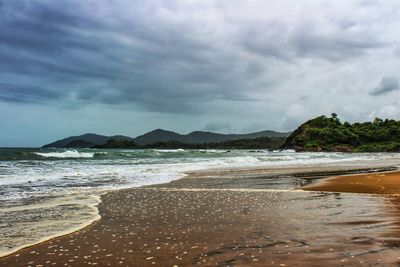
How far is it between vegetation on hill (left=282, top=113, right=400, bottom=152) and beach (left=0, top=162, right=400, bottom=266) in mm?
100175

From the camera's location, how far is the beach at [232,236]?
6.41 meters

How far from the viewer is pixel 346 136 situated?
114 m

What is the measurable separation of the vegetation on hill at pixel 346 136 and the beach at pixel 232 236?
10018 centimetres

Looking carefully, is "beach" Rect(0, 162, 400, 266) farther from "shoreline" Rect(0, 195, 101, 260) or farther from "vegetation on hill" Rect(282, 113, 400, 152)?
"vegetation on hill" Rect(282, 113, 400, 152)

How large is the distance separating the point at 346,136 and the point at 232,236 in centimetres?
11346

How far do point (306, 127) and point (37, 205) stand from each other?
403 ft

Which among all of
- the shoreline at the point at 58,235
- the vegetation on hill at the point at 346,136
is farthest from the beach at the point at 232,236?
the vegetation on hill at the point at 346,136

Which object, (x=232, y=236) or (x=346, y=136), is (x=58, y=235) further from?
(x=346, y=136)

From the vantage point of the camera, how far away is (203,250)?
22.8 ft

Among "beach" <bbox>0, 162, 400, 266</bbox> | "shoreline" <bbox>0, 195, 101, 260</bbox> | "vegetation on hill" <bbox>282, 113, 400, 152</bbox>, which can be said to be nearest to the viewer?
"beach" <bbox>0, 162, 400, 266</bbox>

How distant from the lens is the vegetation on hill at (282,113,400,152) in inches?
4279

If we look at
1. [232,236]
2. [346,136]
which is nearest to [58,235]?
[232,236]

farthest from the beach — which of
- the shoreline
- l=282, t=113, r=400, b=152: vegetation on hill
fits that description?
l=282, t=113, r=400, b=152: vegetation on hill

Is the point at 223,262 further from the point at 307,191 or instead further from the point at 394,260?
the point at 307,191
